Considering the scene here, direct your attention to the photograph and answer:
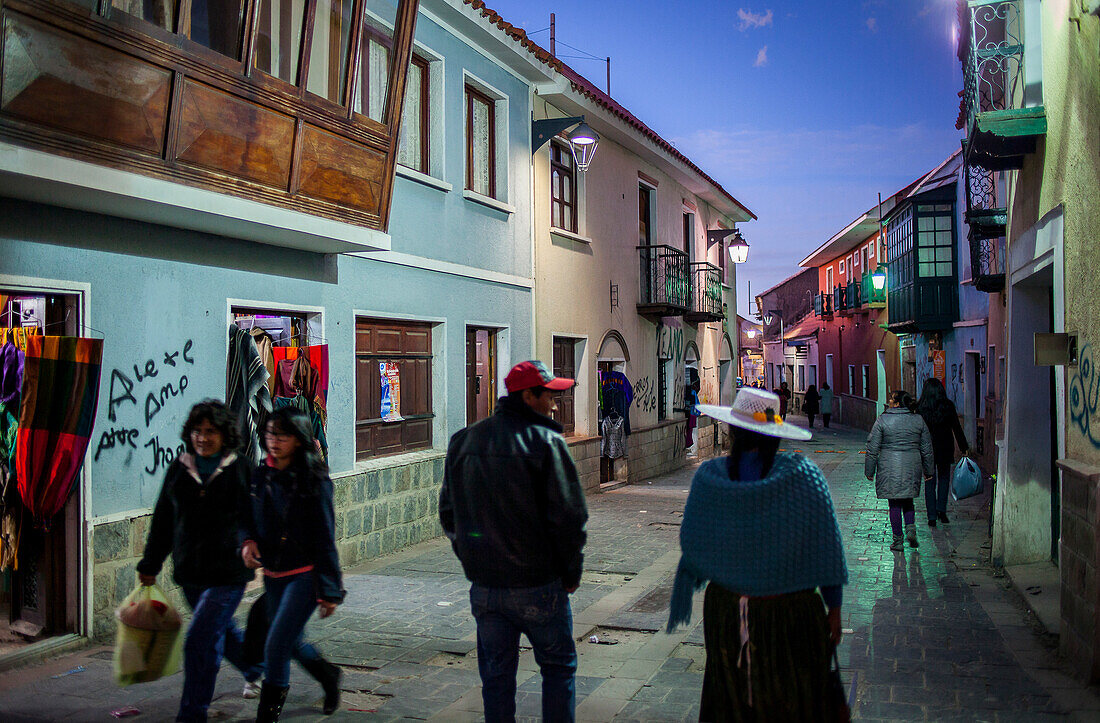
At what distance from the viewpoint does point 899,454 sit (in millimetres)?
9234

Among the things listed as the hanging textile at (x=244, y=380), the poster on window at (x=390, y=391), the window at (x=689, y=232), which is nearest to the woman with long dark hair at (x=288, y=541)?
the hanging textile at (x=244, y=380)

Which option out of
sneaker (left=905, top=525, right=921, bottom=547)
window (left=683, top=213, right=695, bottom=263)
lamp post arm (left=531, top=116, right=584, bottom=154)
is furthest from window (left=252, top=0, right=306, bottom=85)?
window (left=683, top=213, right=695, bottom=263)

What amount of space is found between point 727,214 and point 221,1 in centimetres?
2104

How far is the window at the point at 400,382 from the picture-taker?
9.68 metres

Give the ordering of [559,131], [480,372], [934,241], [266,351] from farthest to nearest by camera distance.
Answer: [934,241], [559,131], [480,372], [266,351]

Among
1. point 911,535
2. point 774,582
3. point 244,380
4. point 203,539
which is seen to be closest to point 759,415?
point 774,582

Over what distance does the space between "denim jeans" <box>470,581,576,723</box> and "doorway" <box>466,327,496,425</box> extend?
320 inches

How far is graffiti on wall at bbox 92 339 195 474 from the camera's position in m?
6.59

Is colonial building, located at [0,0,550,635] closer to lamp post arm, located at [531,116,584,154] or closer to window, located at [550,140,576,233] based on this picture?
lamp post arm, located at [531,116,584,154]

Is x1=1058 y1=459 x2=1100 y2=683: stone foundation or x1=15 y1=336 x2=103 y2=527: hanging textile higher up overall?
x1=15 y1=336 x2=103 y2=527: hanging textile

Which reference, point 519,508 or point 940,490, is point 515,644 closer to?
point 519,508

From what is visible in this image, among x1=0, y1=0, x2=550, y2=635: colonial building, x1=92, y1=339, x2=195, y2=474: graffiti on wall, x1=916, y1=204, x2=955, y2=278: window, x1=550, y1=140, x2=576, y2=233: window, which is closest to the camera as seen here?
x1=0, y1=0, x2=550, y2=635: colonial building

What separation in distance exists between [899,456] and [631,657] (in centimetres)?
465

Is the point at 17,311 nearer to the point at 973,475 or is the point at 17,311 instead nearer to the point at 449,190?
the point at 449,190
